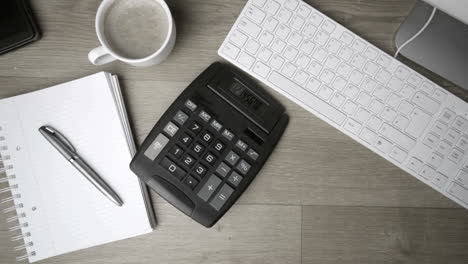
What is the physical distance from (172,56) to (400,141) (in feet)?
1.21

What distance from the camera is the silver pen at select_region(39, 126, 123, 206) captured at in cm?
54

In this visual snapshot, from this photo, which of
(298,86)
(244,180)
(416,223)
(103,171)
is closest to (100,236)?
(103,171)

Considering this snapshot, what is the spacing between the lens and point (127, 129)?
557 millimetres

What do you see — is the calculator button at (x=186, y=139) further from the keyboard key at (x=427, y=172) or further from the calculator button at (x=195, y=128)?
the keyboard key at (x=427, y=172)

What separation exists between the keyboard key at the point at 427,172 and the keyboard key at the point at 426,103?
8cm

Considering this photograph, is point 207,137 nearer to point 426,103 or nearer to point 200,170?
point 200,170

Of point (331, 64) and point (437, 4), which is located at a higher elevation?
point (437, 4)

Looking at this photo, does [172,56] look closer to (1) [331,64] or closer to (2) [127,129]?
(2) [127,129]

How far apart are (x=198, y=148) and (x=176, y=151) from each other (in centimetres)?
3

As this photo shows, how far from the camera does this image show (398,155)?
0.53 m

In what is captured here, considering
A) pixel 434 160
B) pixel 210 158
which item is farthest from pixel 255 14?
pixel 434 160

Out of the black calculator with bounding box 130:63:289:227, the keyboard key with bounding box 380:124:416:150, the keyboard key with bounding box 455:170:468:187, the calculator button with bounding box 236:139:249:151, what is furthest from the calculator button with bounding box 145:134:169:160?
the keyboard key with bounding box 455:170:468:187

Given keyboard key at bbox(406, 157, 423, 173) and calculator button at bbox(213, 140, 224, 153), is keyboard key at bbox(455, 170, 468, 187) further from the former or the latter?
calculator button at bbox(213, 140, 224, 153)

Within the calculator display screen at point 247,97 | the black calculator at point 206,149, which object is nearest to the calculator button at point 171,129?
the black calculator at point 206,149
